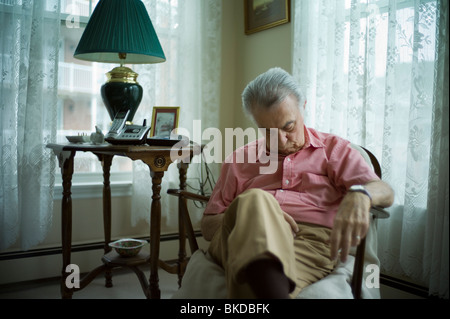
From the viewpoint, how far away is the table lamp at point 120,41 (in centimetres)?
181

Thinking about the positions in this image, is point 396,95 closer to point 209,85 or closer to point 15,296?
point 209,85

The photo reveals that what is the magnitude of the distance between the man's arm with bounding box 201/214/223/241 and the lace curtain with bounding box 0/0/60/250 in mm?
1082

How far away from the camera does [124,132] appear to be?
1.82m

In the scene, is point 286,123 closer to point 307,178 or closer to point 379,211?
point 307,178

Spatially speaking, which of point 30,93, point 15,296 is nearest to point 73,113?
point 30,93

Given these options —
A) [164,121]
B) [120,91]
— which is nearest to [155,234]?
[164,121]

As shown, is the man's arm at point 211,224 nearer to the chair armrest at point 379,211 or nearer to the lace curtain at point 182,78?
the chair armrest at point 379,211

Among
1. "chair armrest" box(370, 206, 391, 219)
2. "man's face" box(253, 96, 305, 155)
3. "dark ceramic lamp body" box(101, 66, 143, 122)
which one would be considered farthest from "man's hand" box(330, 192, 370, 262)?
"dark ceramic lamp body" box(101, 66, 143, 122)

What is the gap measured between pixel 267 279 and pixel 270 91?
722 millimetres

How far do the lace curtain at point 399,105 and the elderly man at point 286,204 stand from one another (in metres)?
0.36

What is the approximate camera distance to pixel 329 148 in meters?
1.49

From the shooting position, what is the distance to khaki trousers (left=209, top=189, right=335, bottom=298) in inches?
37.1

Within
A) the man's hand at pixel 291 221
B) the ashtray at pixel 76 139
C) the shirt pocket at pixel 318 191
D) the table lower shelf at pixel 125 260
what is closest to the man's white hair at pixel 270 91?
the shirt pocket at pixel 318 191
